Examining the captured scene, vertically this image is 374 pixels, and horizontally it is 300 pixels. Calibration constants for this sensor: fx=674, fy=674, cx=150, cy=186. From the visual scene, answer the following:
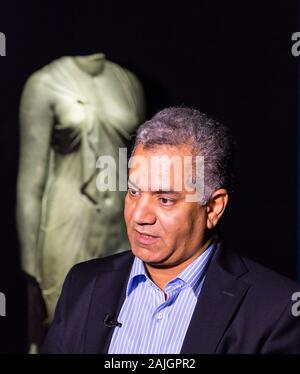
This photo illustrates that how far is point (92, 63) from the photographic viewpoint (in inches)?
100

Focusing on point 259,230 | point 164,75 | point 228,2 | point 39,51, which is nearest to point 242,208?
point 259,230

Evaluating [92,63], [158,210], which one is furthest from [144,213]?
[92,63]

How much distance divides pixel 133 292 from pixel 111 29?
1355 mm

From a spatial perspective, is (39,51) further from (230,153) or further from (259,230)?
(230,153)

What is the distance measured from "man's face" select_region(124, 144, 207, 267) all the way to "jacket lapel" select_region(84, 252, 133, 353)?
15cm

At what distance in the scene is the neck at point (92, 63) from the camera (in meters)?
2.53

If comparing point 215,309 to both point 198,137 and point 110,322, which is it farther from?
point 198,137

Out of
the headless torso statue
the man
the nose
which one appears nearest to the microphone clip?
the man

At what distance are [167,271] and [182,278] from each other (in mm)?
45

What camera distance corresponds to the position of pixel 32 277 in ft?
8.50

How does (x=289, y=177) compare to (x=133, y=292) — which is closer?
(x=133, y=292)

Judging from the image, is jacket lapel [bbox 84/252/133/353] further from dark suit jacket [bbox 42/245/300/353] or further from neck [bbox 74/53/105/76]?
neck [bbox 74/53/105/76]

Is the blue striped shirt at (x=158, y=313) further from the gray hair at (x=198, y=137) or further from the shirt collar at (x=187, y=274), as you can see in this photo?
the gray hair at (x=198, y=137)

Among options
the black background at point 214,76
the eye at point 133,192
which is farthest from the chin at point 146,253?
the black background at point 214,76
